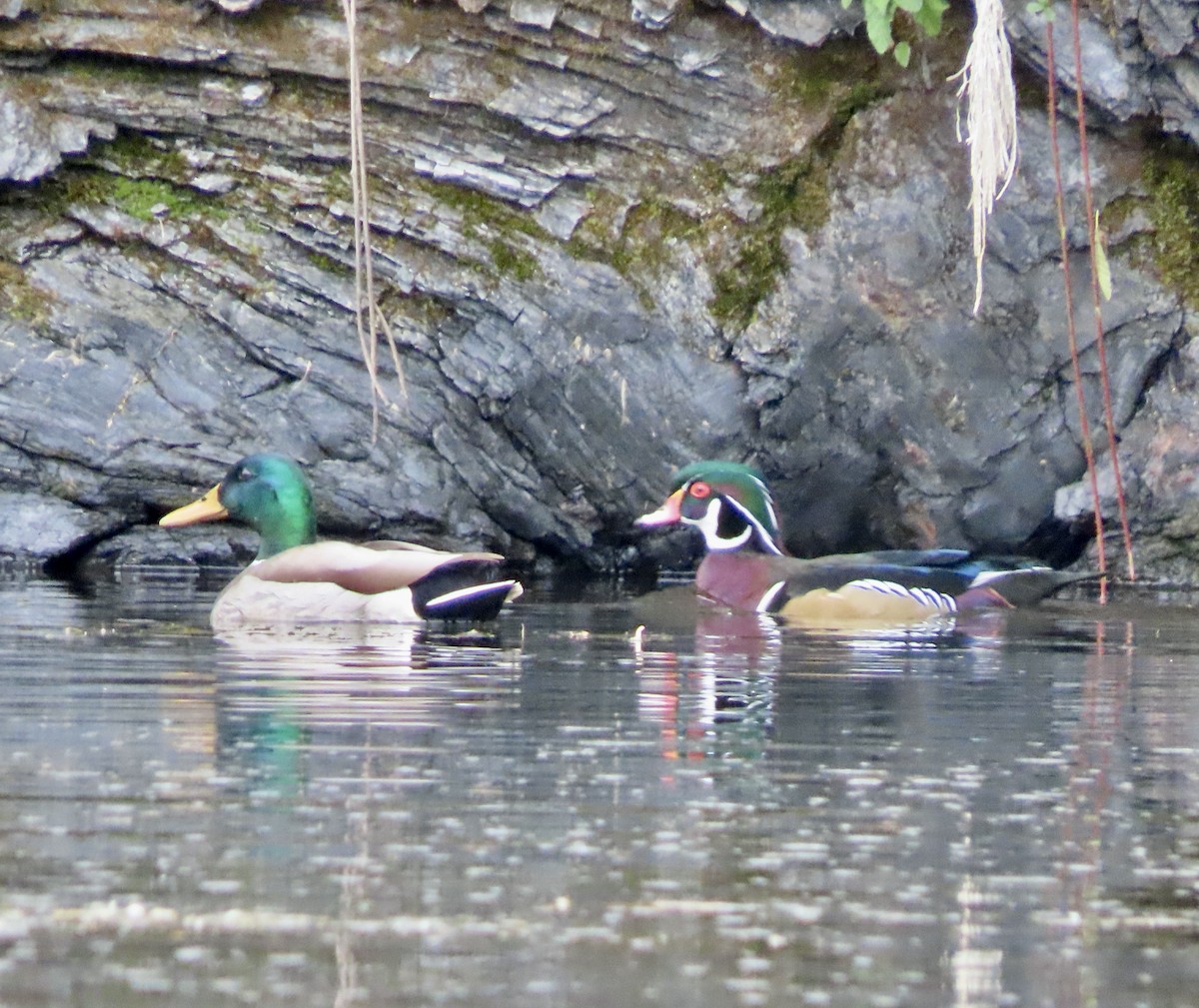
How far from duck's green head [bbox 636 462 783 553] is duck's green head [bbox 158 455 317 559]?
5.50 feet

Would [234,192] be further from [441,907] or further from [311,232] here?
[441,907]

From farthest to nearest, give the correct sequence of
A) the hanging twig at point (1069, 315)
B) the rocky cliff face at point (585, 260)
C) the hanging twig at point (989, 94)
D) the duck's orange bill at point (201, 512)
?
the rocky cliff face at point (585, 260) → the duck's orange bill at point (201, 512) → the hanging twig at point (1069, 315) → the hanging twig at point (989, 94)

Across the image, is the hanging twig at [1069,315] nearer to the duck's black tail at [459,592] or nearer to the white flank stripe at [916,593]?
the white flank stripe at [916,593]

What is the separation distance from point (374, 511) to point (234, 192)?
1.83 meters

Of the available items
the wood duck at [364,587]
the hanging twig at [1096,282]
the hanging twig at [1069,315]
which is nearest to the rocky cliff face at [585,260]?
the hanging twig at [1096,282]

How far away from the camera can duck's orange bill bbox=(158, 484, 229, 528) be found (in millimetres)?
10812

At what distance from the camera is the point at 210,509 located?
10.8 metres

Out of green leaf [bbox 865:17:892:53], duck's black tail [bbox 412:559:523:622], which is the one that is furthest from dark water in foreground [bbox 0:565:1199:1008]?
green leaf [bbox 865:17:892:53]

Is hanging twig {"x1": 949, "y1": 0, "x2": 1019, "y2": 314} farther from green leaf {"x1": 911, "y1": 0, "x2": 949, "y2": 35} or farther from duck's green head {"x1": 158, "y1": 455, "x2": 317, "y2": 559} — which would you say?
duck's green head {"x1": 158, "y1": 455, "x2": 317, "y2": 559}

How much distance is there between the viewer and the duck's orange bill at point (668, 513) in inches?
446

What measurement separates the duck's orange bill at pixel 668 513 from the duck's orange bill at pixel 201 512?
1.99 meters

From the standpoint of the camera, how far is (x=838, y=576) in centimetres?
1054

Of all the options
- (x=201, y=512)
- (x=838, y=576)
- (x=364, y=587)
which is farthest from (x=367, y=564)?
(x=838, y=576)

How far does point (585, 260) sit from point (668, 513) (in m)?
1.42
